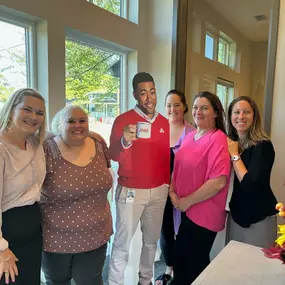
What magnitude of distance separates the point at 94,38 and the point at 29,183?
1292mm

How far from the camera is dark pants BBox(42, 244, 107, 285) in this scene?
1.47 m

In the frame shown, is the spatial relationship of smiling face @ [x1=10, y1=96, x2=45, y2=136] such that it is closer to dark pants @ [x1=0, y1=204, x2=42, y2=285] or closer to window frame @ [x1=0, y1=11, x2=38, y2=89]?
dark pants @ [x1=0, y1=204, x2=42, y2=285]

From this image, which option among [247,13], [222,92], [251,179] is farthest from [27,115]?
[247,13]

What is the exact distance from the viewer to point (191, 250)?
1725mm

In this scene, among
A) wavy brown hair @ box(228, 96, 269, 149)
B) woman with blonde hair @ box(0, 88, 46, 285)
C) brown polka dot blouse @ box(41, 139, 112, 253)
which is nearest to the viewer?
woman with blonde hair @ box(0, 88, 46, 285)

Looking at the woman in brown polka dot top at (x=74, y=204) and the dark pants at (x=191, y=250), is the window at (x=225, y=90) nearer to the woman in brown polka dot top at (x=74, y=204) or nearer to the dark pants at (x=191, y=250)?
the dark pants at (x=191, y=250)

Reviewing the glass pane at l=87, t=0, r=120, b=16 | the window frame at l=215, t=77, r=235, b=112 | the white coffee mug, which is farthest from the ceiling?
the white coffee mug

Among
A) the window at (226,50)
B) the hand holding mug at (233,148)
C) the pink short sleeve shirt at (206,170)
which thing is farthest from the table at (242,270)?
the window at (226,50)

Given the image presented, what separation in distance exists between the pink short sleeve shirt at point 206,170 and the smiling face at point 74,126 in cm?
66

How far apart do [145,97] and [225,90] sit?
1.00m

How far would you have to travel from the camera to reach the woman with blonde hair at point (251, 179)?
61.4 inches

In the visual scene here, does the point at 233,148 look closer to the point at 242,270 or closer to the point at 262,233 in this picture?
the point at 262,233

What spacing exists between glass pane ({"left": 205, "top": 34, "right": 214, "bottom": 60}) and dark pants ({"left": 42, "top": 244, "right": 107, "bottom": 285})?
2063 mm

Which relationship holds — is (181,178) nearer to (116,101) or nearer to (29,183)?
(116,101)
